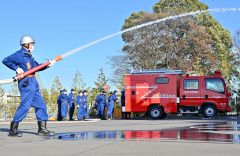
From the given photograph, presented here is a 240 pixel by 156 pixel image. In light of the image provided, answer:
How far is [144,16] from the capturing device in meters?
47.3

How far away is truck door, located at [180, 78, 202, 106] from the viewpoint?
84.1 ft

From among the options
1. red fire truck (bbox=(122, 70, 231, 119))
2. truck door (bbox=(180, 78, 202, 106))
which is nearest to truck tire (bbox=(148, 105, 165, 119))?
red fire truck (bbox=(122, 70, 231, 119))

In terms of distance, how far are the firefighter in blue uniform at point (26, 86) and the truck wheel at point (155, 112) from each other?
15900 millimetres

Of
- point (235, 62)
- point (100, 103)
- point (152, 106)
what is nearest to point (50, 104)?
point (100, 103)

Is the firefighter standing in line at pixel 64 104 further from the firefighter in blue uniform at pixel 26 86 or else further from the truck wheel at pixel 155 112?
the firefighter in blue uniform at pixel 26 86

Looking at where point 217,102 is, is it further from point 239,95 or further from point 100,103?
point 239,95

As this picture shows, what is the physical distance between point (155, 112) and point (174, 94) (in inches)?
56.0

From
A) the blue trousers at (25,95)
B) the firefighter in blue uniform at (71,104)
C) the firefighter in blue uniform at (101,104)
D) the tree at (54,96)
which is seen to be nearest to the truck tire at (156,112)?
the firefighter in blue uniform at (101,104)

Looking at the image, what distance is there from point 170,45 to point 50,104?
14.2 metres

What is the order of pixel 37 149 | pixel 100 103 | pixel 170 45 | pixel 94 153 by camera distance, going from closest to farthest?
pixel 94 153 → pixel 37 149 → pixel 100 103 → pixel 170 45

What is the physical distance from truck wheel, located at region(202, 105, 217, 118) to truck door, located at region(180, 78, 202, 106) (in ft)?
1.41

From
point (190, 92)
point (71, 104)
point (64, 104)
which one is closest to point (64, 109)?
point (64, 104)

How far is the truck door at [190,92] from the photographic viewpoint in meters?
25.6

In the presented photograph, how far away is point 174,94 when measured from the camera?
2589cm
